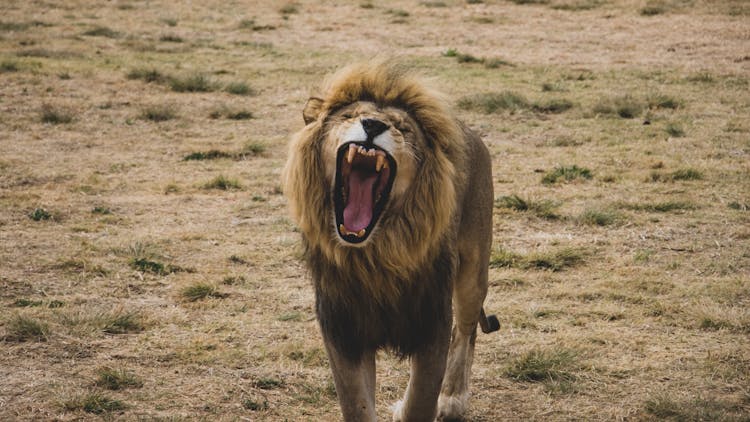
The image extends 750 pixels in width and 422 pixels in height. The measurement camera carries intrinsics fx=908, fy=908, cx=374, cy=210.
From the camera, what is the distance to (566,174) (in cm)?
923

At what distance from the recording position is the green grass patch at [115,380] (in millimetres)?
4836

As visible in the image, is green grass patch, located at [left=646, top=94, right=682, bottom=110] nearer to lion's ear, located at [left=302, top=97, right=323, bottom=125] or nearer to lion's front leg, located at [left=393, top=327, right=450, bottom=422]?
lion's front leg, located at [left=393, top=327, right=450, bottom=422]

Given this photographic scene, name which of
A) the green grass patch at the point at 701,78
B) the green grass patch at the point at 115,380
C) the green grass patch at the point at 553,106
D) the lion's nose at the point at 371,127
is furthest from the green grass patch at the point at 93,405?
the green grass patch at the point at 701,78

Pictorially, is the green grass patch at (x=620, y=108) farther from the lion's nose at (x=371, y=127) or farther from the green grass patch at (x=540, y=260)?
the lion's nose at (x=371, y=127)

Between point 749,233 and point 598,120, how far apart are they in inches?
173

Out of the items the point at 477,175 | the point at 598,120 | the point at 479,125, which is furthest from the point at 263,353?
the point at 598,120

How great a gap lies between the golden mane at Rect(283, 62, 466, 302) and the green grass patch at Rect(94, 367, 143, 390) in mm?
1716

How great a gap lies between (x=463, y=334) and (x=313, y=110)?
161 cm

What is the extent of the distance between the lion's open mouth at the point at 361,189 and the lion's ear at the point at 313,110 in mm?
302

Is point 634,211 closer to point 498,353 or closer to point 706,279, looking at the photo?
point 706,279

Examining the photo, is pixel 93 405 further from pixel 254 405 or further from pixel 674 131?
pixel 674 131

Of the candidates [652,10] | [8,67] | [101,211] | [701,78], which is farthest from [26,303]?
[652,10]

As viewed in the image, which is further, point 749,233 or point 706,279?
point 749,233

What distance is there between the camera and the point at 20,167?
9.36 m
